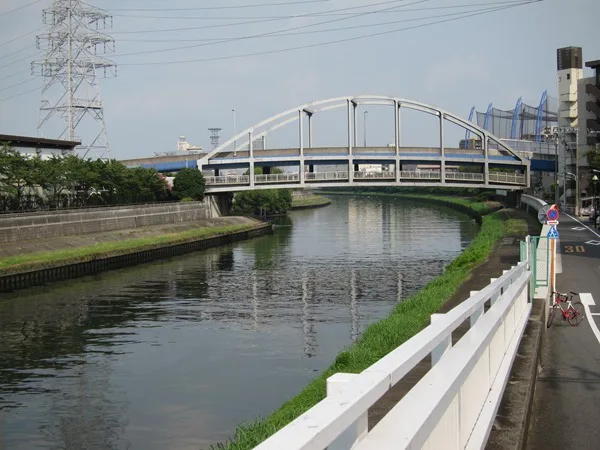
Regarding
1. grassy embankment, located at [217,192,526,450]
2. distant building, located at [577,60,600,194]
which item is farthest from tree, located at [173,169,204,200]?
grassy embankment, located at [217,192,526,450]

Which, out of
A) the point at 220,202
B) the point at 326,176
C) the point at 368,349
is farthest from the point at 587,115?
the point at 368,349

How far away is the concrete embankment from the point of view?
45.2 metres

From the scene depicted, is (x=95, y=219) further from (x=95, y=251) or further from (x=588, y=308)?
(x=588, y=308)

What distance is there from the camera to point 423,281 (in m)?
41.2

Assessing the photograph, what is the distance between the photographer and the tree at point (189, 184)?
84938 millimetres

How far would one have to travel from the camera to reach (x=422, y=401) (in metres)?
4.08

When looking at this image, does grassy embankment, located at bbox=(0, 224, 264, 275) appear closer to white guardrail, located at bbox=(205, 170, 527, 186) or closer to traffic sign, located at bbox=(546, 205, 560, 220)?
white guardrail, located at bbox=(205, 170, 527, 186)

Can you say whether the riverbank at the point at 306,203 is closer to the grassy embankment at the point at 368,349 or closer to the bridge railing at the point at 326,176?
the bridge railing at the point at 326,176

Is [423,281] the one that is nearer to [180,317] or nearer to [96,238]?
[180,317]

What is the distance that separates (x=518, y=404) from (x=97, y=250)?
47.9 meters

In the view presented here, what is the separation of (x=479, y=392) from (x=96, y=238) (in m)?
55.7

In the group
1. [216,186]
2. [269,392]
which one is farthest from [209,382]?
[216,186]

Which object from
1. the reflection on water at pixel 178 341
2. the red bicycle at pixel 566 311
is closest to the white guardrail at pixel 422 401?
the reflection on water at pixel 178 341

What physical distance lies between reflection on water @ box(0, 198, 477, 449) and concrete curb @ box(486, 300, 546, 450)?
7.32 metres
